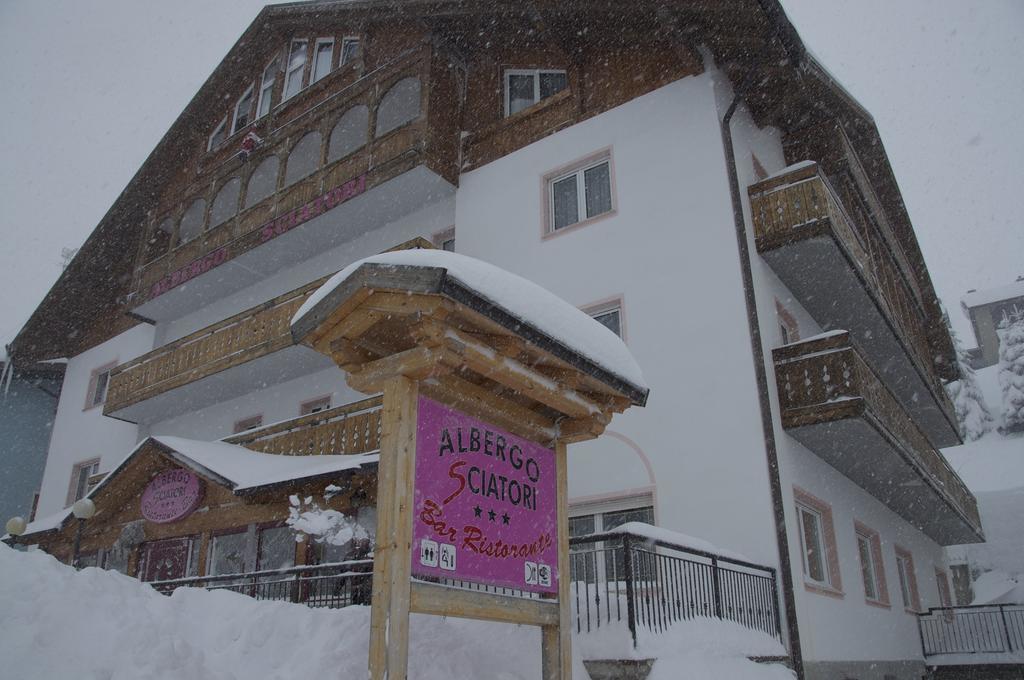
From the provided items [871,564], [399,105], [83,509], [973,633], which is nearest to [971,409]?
[973,633]

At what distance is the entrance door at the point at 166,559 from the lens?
A: 15109 millimetres

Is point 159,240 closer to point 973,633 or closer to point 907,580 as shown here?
point 907,580

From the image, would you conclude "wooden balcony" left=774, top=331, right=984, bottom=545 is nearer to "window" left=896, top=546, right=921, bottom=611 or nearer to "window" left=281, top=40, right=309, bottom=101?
"window" left=896, top=546, right=921, bottom=611

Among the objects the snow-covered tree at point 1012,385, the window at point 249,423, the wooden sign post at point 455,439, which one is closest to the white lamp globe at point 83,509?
the window at point 249,423

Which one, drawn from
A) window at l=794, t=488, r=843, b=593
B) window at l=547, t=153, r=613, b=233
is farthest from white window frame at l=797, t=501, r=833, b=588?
window at l=547, t=153, r=613, b=233

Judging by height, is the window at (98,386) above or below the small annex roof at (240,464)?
above

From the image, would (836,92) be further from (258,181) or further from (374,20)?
(258,181)

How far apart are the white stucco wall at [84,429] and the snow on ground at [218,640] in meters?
15.2

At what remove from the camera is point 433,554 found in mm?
5098

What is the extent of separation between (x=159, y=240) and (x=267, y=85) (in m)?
5.45

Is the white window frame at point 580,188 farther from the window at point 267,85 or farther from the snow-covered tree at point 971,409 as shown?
the snow-covered tree at point 971,409

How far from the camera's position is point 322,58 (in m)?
19.3

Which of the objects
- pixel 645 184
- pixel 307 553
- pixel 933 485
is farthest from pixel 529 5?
pixel 933 485

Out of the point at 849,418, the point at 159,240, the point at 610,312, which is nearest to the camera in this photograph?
the point at 849,418
